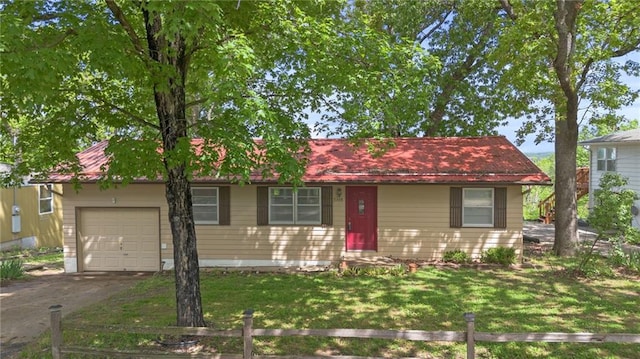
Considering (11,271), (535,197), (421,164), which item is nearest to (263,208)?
(421,164)

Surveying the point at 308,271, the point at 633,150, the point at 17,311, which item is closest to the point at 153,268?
the point at 17,311

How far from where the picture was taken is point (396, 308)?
320 inches

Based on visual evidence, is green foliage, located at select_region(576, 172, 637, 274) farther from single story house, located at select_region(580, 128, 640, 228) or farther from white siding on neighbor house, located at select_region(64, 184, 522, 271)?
single story house, located at select_region(580, 128, 640, 228)

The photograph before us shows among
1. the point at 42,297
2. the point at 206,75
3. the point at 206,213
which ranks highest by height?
the point at 206,75

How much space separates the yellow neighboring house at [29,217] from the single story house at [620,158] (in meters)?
25.1

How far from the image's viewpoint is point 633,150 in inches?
728

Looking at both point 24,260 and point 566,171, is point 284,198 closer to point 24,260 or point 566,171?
point 566,171

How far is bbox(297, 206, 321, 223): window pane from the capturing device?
12.5 metres

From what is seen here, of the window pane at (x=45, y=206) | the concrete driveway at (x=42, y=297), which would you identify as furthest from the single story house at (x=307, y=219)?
the window pane at (x=45, y=206)

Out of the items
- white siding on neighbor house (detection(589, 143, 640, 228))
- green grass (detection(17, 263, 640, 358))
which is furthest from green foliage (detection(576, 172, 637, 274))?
white siding on neighbor house (detection(589, 143, 640, 228))

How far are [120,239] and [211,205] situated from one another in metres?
3.17

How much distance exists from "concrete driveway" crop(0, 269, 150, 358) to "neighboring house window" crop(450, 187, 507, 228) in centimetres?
984

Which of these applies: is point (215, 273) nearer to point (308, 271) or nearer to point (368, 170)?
point (308, 271)

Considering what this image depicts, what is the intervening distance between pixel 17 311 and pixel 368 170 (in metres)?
9.64
